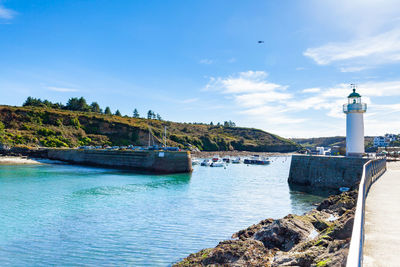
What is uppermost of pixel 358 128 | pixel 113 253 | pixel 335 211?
pixel 358 128

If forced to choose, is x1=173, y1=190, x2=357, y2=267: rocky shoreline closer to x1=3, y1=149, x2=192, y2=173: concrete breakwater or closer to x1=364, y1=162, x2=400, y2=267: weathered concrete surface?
x1=364, y1=162, x2=400, y2=267: weathered concrete surface

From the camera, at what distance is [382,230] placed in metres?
7.65

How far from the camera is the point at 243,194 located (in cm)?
2927

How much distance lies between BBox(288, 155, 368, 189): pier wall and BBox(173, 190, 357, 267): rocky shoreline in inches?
616

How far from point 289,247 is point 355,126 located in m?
24.6

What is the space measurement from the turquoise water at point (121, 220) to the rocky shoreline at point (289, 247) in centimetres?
284

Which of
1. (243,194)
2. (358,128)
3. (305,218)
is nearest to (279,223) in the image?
(305,218)

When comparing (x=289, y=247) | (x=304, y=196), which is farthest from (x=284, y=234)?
(x=304, y=196)

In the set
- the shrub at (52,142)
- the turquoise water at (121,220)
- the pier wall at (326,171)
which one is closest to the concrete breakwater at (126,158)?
the shrub at (52,142)

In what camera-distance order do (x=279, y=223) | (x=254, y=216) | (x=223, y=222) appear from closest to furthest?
(x=279, y=223) → (x=223, y=222) → (x=254, y=216)

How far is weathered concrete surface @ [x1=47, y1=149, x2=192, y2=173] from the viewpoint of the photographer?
49875 mm

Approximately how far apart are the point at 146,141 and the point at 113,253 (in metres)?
93.4

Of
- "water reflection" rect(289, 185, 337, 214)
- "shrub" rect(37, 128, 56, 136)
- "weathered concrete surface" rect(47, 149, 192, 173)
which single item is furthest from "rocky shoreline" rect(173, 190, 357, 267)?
"shrub" rect(37, 128, 56, 136)

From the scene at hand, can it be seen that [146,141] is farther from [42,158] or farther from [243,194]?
[243,194]
